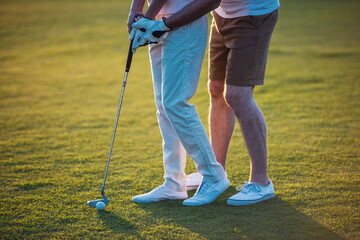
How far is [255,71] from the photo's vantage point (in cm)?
300

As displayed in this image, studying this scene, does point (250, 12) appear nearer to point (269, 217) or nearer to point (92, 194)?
point (269, 217)

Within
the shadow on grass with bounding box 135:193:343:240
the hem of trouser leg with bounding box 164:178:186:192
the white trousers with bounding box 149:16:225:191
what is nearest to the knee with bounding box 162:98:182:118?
the white trousers with bounding box 149:16:225:191

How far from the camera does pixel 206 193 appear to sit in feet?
10.00

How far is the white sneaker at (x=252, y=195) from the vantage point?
3018 mm

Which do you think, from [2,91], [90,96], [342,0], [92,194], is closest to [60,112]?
[90,96]

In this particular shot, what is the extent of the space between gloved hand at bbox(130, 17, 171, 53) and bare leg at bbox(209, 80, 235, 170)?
0.68m

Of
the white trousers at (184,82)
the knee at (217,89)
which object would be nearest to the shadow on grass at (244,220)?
the white trousers at (184,82)

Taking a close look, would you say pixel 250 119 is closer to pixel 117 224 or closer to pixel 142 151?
pixel 117 224

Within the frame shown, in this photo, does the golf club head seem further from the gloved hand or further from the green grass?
the gloved hand

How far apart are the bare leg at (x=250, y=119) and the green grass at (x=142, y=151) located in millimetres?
334

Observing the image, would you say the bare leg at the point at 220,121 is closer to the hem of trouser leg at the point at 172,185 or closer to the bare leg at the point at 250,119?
the bare leg at the point at 250,119

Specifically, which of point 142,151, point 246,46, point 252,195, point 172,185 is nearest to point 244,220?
point 252,195

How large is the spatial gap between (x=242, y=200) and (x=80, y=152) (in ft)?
5.91

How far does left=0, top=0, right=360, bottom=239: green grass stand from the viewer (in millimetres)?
2742
